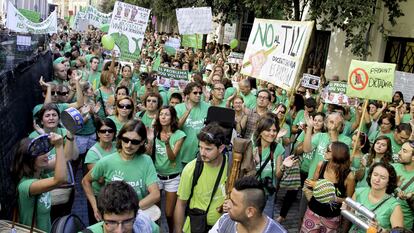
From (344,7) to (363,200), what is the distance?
992 centimetres

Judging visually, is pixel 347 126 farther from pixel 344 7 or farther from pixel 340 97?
pixel 344 7

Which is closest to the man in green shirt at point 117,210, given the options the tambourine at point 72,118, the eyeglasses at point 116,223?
the eyeglasses at point 116,223

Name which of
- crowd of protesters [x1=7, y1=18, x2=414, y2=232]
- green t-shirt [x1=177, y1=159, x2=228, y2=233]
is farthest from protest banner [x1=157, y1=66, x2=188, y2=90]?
green t-shirt [x1=177, y1=159, x2=228, y2=233]

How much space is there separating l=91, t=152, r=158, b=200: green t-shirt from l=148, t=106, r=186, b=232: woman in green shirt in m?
1.16

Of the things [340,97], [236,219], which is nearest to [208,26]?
[340,97]

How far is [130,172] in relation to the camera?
13.4ft

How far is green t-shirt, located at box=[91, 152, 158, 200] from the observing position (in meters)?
4.08

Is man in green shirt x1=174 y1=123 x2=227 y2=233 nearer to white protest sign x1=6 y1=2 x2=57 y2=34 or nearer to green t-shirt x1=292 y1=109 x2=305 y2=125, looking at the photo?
green t-shirt x1=292 y1=109 x2=305 y2=125

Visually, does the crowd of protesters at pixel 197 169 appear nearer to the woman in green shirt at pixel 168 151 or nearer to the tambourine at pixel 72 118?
the woman in green shirt at pixel 168 151

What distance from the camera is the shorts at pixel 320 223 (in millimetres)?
4711

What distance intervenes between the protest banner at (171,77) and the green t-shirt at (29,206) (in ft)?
17.5

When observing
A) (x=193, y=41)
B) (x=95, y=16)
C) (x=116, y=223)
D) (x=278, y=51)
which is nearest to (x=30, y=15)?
(x=95, y=16)

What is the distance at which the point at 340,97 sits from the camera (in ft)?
27.1

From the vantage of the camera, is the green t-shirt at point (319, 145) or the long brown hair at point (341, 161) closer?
the long brown hair at point (341, 161)
